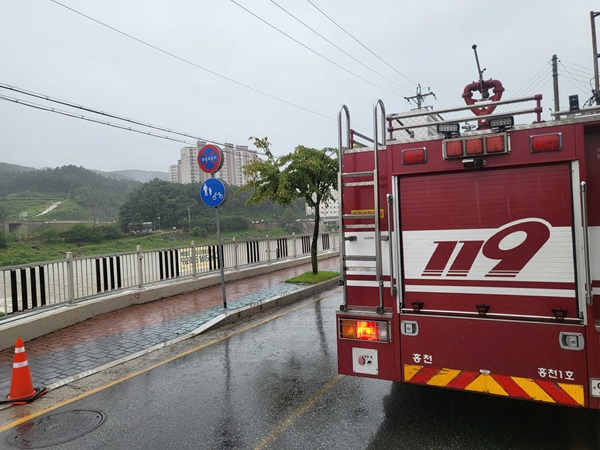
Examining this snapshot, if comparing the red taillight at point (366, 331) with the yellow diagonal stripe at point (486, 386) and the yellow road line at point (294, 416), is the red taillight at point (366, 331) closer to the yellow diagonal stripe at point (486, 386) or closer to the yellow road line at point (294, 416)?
the yellow diagonal stripe at point (486, 386)

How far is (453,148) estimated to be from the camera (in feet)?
11.5

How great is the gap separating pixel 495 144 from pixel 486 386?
1.97 m

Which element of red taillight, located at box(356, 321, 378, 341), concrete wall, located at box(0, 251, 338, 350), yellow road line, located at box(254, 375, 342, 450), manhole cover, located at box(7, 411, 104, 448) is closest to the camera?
yellow road line, located at box(254, 375, 342, 450)

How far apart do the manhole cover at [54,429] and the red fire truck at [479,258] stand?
270 cm

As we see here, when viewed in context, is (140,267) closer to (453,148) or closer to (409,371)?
(409,371)

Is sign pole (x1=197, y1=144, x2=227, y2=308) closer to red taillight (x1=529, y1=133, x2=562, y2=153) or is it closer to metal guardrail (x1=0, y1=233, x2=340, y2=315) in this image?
metal guardrail (x1=0, y1=233, x2=340, y2=315)

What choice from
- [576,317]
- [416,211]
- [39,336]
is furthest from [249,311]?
[576,317]

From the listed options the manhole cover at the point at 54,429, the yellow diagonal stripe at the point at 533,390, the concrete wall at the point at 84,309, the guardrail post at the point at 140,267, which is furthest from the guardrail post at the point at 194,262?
the yellow diagonal stripe at the point at 533,390

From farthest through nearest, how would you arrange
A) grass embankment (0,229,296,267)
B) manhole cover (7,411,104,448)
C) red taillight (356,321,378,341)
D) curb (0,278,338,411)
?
grass embankment (0,229,296,267) → curb (0,278,338,411) → manhole cover (7,411,104,448) → red taillight (356,321,378,341)

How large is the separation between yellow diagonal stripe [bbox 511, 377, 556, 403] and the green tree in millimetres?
8848

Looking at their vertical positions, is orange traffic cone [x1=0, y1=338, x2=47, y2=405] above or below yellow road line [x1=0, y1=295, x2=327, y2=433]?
above

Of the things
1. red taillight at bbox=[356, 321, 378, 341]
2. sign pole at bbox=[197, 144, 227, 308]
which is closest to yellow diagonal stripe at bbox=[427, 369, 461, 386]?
red taillight at bbox=[356, 321, 378, 341]

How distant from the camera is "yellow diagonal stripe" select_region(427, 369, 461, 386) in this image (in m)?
3.51

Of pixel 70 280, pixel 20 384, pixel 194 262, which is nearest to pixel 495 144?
pixel 20 384
